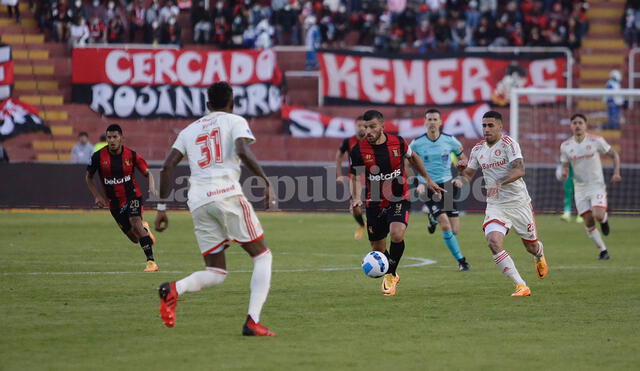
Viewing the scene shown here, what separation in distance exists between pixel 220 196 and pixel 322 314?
90.7 inches

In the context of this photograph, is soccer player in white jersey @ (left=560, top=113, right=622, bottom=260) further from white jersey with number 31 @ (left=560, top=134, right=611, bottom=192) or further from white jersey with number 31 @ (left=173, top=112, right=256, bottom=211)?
white jersey with number 31 @ (left=173, top=112, right=256, bottom=211)

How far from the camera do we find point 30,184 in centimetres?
3006

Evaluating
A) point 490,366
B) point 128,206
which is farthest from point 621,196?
point 490,366

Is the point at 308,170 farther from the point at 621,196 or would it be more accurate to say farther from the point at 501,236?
the point at 501,236

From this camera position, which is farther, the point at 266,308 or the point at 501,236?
the point at 501,236

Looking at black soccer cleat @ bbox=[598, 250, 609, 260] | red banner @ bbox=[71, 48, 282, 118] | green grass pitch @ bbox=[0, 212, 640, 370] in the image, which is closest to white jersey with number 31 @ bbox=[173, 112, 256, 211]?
green grass pitch @ bbox=[0, 212, 640, 370]

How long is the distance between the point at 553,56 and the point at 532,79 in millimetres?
1083

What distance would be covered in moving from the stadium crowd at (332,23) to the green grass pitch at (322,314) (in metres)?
17.8

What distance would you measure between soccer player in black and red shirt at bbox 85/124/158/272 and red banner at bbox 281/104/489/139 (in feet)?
60.6

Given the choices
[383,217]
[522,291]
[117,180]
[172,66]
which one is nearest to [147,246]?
[117,180]

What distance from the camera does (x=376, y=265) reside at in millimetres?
13086

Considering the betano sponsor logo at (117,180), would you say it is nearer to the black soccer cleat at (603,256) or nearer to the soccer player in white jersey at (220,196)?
the soccer player in white jersey at (220,196)

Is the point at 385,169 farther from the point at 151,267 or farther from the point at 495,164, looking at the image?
the point at 151,267

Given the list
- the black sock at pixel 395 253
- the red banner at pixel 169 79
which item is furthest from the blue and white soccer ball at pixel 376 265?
the red banner at pixel 169 79
